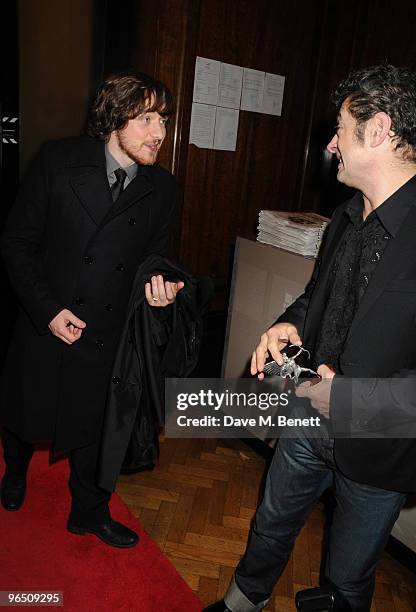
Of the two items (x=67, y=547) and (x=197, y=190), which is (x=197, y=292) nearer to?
(x=67, y=547)

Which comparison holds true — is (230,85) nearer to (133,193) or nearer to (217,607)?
(133,193)

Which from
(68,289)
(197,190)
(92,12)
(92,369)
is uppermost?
(92,12)

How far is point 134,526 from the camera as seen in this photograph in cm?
245

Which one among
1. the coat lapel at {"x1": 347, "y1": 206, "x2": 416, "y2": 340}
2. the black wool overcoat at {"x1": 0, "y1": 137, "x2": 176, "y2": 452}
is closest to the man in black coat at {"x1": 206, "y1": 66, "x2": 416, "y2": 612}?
the coat lapel at {"x1": 347, "y1": 206, "x2": 416, "y2": 340}

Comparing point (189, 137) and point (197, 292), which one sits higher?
point (189, 137)

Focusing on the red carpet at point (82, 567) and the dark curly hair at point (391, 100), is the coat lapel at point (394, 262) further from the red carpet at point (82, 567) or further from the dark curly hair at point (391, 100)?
the red carpet at point (82, 567)

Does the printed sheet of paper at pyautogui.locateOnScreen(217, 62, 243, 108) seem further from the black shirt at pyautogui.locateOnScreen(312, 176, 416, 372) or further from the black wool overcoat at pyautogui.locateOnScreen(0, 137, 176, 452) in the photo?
the black shirt at pyautogui.locateOnScreen(312, 176, 416, 372)

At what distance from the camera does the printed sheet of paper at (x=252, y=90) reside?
136 inches

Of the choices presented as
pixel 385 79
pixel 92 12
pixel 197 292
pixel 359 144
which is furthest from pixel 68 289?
pixel 92 12

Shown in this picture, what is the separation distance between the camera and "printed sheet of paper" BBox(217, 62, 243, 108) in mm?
3316

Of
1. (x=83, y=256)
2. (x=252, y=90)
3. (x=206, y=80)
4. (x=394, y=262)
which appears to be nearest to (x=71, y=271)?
(x=83, y=256)

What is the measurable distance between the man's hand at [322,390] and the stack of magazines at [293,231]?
46.7 inches

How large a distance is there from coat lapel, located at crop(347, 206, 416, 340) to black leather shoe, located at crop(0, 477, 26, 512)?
1.89 m

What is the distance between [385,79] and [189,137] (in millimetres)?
1998
